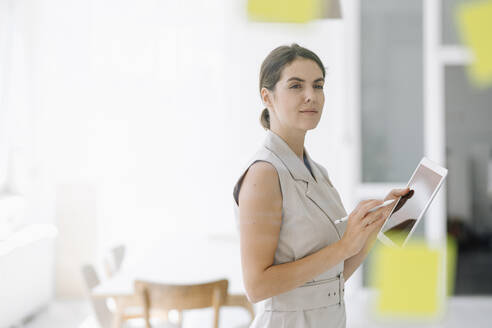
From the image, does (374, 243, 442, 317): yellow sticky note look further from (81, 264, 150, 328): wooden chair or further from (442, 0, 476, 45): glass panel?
(442, 0, 476, 45): glass panel

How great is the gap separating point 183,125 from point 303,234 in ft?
8.42

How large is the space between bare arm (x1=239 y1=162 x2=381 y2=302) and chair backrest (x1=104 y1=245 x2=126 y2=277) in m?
1.24

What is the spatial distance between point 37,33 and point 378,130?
223 cm

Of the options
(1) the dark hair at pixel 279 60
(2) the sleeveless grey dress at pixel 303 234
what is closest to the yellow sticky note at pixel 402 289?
(2) the sleeveless grey dress at pixel 303 234

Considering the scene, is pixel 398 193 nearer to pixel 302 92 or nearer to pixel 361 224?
pixel 361 224

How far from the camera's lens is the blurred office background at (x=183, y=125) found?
3.18m

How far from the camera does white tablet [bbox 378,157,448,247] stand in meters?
0.78

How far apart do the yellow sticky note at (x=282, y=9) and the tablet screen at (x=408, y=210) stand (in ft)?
1.14

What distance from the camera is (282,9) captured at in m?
0.86

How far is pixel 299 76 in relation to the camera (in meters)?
0.82

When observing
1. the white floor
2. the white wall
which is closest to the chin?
the white floor

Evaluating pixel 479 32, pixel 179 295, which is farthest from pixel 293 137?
pixel 179 295

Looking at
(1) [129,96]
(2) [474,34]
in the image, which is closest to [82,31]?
(1) [129,96]

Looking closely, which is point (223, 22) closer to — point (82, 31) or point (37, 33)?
point (82, 31)
